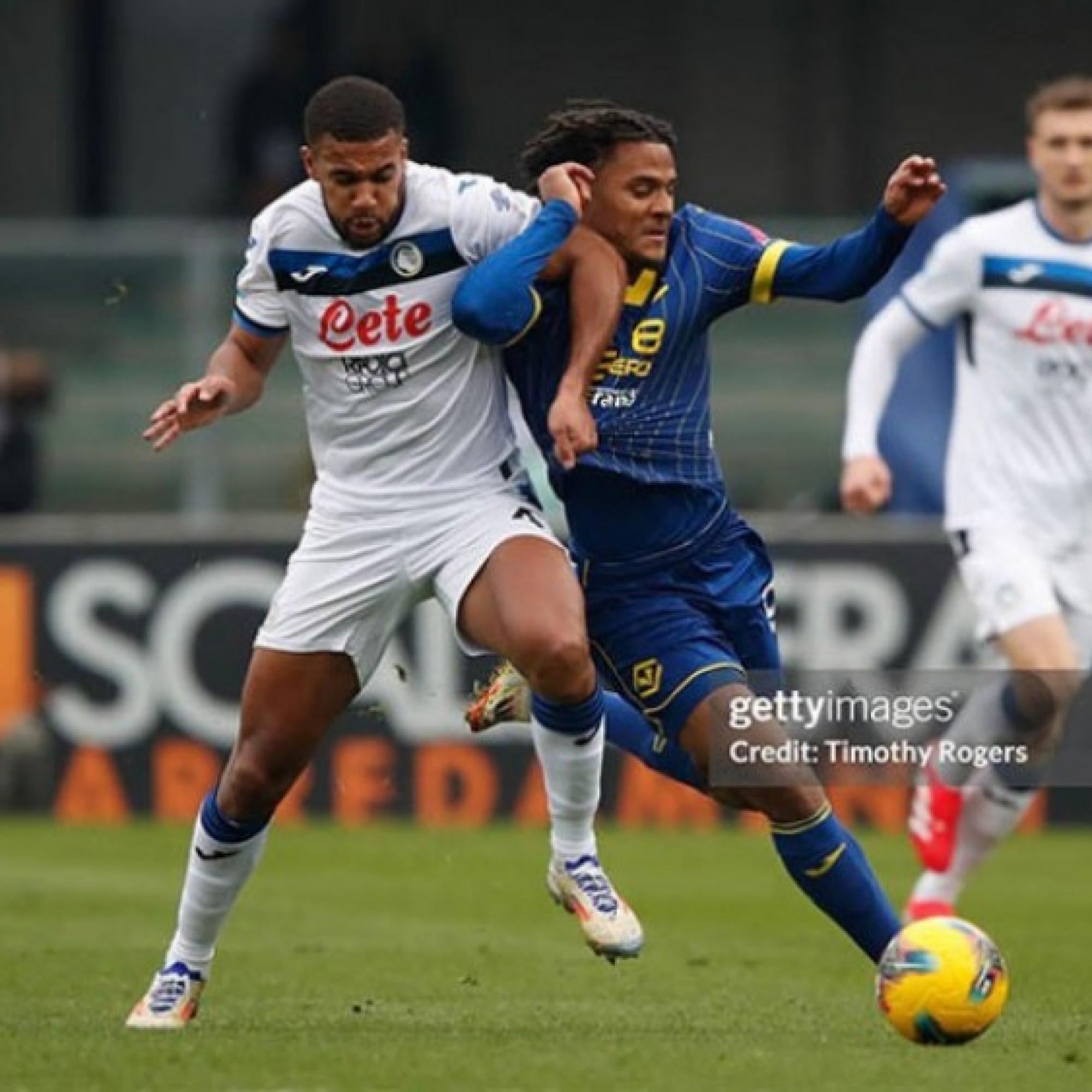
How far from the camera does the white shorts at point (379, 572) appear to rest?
8.69 meters

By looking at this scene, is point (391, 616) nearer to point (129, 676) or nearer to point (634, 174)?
point (634, 174)

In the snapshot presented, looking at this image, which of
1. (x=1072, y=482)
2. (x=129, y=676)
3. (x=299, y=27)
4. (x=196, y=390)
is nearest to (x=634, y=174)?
(x=196, y=390)

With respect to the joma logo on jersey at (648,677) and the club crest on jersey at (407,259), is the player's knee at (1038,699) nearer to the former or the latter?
the joma logo on jersey at (648,677)

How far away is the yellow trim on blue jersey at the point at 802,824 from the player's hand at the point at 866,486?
175 centimetres

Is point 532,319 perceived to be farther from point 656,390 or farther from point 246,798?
point 246,798

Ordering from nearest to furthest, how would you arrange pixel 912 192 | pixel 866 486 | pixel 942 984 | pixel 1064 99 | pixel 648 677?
pixel 942 984 < pixel 912 192 < pixel 648 677 < pixel 866 486 < pixel 1064 99

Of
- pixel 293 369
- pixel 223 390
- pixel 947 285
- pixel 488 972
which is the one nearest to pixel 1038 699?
pixel 947 285

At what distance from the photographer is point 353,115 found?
27.6 feet

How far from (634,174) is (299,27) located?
41.8 feet

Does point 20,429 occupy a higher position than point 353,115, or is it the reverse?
point 353,115

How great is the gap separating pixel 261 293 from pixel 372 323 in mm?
319

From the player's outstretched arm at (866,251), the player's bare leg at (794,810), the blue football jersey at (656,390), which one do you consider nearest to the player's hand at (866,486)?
the blue football jersey at (656,390)

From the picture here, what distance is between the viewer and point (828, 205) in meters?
21.6

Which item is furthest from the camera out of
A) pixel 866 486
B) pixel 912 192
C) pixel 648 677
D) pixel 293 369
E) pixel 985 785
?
pixel 293 369
